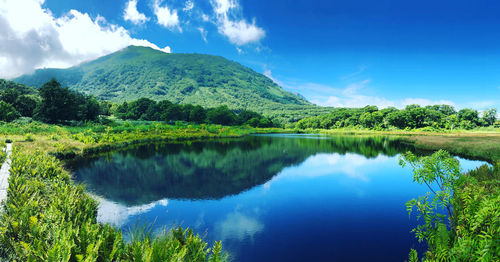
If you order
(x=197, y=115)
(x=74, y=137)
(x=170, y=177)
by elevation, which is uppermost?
(x=197, y=115)

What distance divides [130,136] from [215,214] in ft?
125

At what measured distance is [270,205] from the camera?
43.1ft

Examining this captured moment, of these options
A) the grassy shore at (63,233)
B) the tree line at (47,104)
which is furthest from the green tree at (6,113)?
the grassy shore at (63,233)

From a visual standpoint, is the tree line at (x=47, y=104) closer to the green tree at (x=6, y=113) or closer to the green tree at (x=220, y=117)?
the green tree at (x=6, y=113)

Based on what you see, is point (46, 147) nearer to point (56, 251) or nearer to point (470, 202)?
point (56, 251)

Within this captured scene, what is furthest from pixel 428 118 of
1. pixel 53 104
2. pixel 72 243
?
pixel 53 104

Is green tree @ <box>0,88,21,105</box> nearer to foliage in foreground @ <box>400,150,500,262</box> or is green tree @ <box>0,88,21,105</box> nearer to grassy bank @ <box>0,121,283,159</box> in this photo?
grassy bank @ <box>0,121,283,159</box>

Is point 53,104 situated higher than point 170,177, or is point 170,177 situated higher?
point 53,104

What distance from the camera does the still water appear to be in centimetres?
852

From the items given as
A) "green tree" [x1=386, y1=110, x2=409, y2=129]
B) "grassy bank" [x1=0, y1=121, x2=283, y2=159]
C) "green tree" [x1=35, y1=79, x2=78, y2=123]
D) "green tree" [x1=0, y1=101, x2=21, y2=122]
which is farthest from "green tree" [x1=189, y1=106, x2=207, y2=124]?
"green tree" [x1=386, y1=110, x2=409, y2=129]

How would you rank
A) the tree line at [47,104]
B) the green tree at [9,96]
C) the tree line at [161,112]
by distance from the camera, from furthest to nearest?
the tree line at [161,112] < the green tree at [9,96] < the tree line at [47,104]

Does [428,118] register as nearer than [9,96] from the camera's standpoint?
No

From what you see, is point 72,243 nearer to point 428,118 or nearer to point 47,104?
point 47,104

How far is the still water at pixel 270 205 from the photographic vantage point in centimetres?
852
